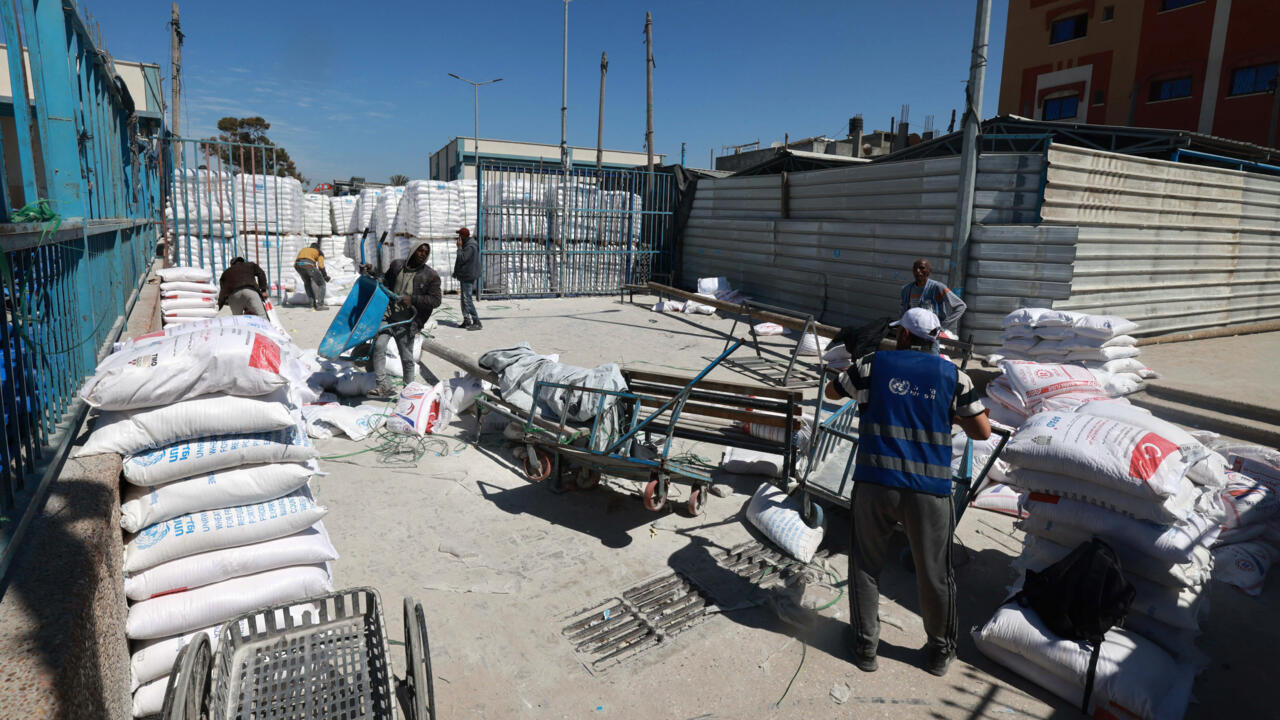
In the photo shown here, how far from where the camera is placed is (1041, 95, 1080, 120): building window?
25.8m

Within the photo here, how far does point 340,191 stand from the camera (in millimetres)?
27109

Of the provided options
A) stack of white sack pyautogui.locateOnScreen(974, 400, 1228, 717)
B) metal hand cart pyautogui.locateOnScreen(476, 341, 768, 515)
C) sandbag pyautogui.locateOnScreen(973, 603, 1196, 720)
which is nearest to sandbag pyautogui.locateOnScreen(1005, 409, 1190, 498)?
stack of white sack pyautogui.locateOnScreen(974, 400, 1228, 717)

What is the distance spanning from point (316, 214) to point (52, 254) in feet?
54.0

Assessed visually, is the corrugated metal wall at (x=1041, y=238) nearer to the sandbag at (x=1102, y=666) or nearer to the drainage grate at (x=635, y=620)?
the sandbag at (x=1102, y=666)

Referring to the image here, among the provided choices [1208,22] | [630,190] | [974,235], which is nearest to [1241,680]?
[974,235]

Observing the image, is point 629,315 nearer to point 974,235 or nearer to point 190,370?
point 974,235

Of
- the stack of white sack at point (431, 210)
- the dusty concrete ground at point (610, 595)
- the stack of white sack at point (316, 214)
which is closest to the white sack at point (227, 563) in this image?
the dusty concrete ground at point (610, 595)

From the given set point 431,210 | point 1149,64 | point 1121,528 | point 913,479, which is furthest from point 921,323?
point 1149,64

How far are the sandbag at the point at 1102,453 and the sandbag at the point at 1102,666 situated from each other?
71 centimetres

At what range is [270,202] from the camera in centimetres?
1443

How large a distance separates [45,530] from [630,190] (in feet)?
53.3

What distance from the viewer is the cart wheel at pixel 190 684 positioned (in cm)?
183

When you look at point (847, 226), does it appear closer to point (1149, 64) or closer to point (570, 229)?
point (570, 229)

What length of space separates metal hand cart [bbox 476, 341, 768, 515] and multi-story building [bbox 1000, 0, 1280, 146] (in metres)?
23.6
